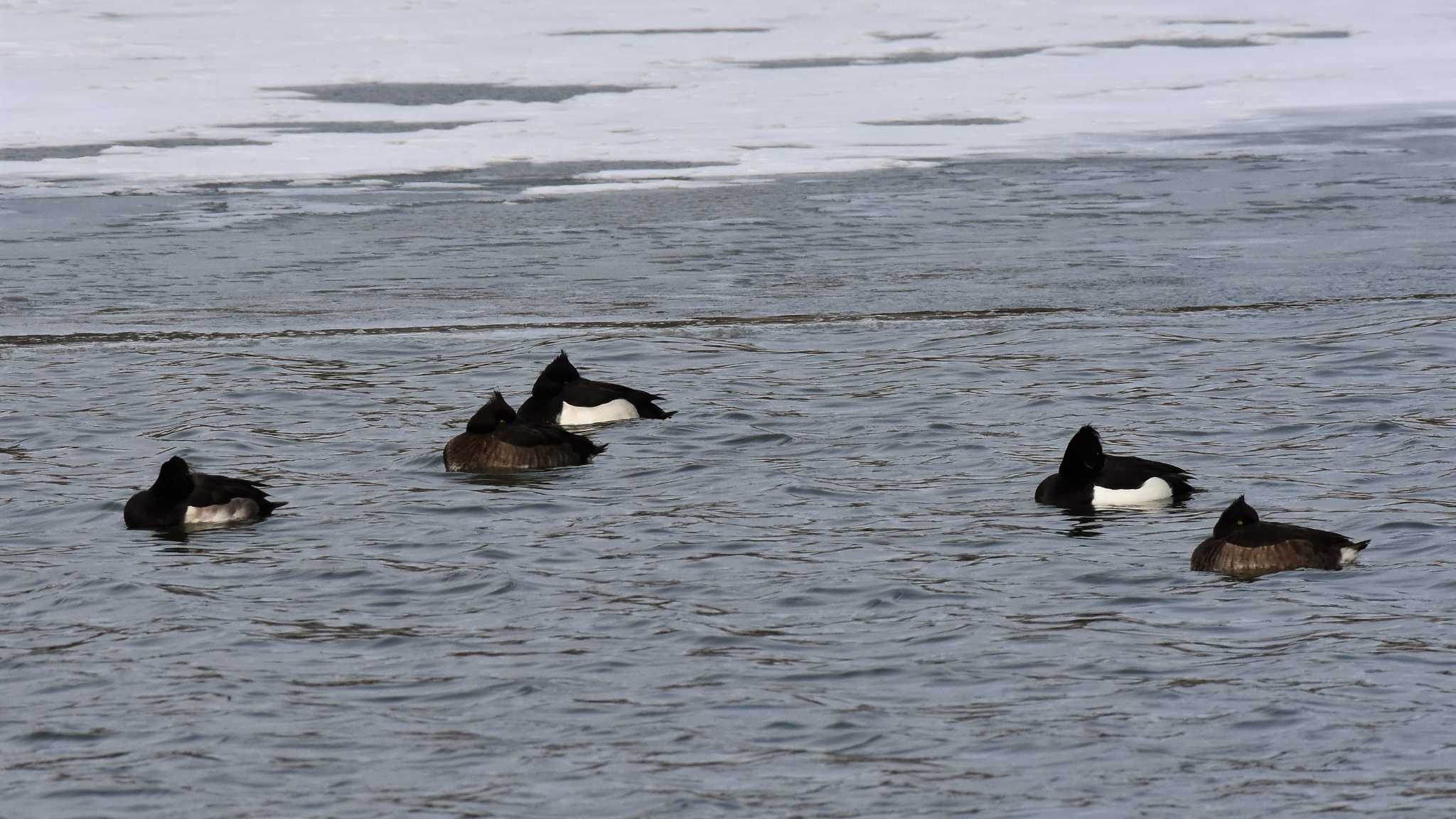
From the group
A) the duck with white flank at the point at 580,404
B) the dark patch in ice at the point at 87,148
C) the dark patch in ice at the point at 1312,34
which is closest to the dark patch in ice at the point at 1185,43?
the dark patch in ice at the point at 1312,34

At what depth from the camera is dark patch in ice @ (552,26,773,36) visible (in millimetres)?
29344

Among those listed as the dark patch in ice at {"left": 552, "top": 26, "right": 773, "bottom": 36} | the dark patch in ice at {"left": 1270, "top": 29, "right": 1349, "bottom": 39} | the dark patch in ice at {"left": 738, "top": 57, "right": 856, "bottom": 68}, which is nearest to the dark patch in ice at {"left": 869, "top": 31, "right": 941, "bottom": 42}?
the dark patch in ice at {"left": 552, "top": 26, "right": 773, "bottom": 36}

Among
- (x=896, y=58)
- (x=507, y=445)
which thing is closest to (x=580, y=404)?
(x=507, y=445)

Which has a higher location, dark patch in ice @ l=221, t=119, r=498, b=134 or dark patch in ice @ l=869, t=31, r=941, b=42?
dark patch in ice @ l=869, t=31, r=941, b=42

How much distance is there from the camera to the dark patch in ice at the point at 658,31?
96.3 feet

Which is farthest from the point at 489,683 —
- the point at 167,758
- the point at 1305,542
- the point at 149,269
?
the point at 149,269

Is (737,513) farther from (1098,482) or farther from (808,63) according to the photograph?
(808,63)

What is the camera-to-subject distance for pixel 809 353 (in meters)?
12.0

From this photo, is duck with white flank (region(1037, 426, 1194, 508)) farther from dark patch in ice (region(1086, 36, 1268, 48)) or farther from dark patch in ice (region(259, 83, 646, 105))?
dark patch in ice (region(1086, 36, 1268, 48))

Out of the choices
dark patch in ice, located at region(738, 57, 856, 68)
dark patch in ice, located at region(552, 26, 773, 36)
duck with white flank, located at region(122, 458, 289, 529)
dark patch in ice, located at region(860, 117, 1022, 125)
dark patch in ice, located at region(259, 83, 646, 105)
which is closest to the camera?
duck with white flank, located at region(122, 458, 289, 529)

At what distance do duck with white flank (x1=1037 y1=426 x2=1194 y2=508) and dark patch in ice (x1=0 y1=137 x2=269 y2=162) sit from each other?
13.4 meters

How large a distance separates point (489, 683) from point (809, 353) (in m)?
6.08

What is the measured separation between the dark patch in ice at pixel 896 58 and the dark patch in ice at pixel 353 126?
17.5 feet

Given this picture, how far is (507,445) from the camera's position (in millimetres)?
9711
